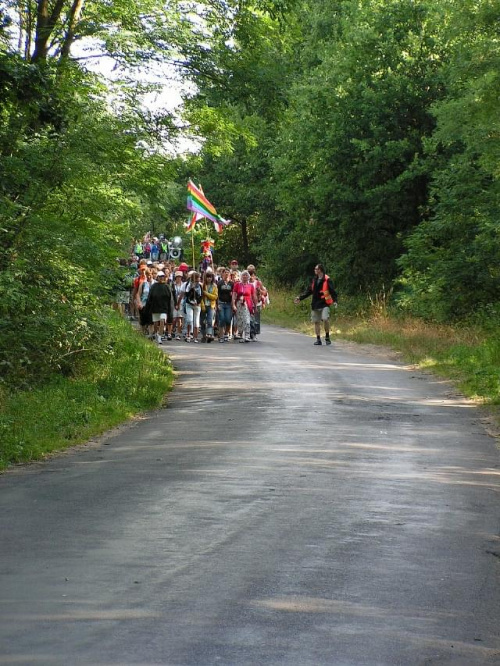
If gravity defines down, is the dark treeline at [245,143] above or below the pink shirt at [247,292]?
above

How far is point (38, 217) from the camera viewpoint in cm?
1669

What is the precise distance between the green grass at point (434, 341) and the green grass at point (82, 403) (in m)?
5.07

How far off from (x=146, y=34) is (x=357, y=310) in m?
18.0

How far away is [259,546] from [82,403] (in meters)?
8.98

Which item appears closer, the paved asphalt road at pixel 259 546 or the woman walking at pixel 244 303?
the paved asphalt road at pixel 259 546

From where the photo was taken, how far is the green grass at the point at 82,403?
13766mm

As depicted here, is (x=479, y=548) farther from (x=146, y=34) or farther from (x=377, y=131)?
(x=377, y=131)

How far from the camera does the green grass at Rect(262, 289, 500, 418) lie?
2067 centimetres

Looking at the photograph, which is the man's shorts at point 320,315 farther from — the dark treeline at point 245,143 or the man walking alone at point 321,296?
the dark treeline at point 245,143

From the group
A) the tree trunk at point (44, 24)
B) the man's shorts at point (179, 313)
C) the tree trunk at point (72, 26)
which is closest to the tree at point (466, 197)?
the man's shorts at point (179, 313)

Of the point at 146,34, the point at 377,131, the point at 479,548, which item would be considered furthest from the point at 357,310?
the point at 479,548

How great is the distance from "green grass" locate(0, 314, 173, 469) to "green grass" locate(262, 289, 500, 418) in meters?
5.07

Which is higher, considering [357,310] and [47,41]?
[47,41]

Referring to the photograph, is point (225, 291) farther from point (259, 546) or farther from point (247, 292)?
point (259, 546)
